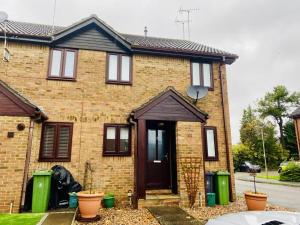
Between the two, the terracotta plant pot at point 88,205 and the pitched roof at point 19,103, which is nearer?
the terracotta plant pot at point 88,205

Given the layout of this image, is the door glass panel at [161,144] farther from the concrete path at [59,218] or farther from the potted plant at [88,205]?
the concrete path at [59,218]

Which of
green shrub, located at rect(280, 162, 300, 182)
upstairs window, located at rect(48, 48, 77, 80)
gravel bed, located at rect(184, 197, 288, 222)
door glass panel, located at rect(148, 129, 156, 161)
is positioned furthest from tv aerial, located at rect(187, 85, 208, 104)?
green shrub, located at rect(280, 162, 300, 182)

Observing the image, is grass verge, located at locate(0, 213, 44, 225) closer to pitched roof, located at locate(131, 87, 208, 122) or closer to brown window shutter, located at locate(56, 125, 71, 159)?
brown window shutter, located at locate(56, 125, 71, 159)

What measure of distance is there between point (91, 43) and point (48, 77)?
7.51 feet

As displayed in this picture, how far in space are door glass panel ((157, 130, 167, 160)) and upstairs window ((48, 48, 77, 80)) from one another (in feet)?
13.9

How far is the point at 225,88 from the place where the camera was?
1101 centimetres

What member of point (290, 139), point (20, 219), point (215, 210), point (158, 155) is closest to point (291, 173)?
point (215, 210)


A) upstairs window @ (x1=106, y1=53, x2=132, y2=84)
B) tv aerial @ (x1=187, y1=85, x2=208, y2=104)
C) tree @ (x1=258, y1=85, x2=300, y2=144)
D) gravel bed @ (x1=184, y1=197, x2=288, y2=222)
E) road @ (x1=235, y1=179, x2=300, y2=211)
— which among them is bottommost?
road @ (x1=235, y1=179, x2=300, y2=211)

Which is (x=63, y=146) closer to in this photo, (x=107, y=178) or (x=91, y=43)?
(x=107, y=178)

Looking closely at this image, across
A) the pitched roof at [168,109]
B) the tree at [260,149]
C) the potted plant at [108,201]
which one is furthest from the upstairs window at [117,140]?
the tree at [260,149]

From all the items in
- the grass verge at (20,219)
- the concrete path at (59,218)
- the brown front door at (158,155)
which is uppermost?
the brown front door at (158,155)

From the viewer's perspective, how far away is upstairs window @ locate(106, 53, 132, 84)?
32.7 feet

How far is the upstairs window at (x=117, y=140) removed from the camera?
9.18 meters

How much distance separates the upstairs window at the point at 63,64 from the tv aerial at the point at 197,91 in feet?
15.9
